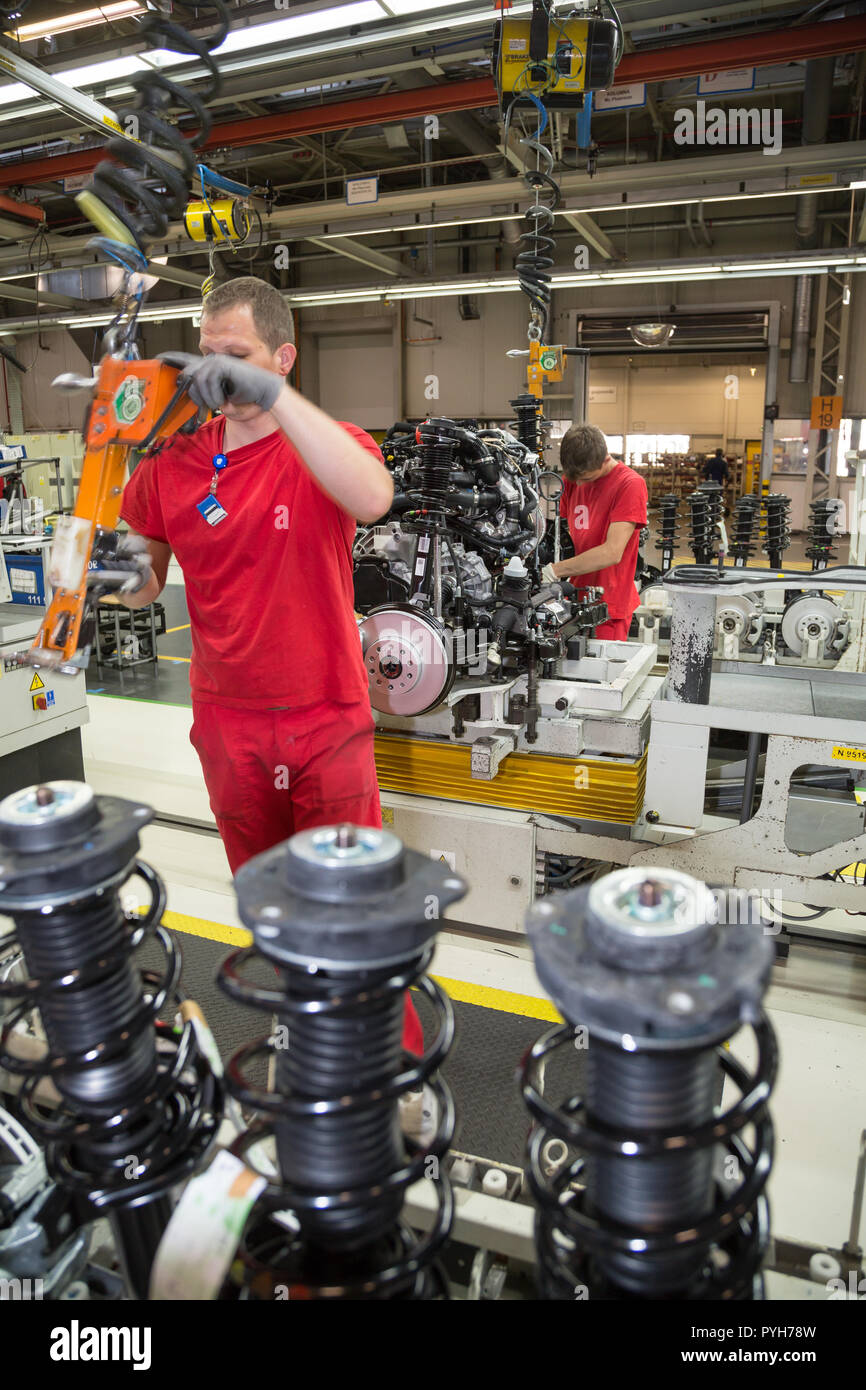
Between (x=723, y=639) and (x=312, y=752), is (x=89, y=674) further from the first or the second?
(x=312, y=752)

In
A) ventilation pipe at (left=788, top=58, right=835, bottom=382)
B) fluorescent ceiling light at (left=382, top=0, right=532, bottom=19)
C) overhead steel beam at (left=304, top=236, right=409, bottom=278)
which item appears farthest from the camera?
overhead steel beam at (left=304, top=236, right=409, bottom=278)

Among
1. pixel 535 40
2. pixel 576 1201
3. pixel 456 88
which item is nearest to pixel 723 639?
pixel 535 40

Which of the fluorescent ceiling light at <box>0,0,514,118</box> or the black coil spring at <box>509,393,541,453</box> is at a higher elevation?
the fluorescent ceiling light at <box>0,0,514,118</box>

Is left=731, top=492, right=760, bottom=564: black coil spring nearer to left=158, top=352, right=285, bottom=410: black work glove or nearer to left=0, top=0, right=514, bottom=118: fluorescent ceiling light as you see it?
left=0, top=0, right=514, bottom=118: fluorescent ceiling light

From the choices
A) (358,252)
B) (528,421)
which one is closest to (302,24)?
(528,421)

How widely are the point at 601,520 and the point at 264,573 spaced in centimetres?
318

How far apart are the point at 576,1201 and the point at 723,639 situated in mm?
5236

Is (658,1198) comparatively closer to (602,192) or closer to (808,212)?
(602,192)

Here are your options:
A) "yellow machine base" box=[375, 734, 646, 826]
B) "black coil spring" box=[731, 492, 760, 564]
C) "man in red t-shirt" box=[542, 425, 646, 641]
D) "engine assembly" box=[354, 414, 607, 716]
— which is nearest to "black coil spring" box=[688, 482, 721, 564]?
"black coil spring" box=[731, 492, 760, 564]

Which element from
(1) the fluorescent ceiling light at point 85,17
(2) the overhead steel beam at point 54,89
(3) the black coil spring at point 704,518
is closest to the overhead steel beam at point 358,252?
(1) the fluorescent ceiling light at point 85,17

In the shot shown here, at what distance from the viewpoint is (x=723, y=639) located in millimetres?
5820

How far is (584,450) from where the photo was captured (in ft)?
15.5

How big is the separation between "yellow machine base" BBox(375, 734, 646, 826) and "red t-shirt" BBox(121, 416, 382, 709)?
5.36 feet

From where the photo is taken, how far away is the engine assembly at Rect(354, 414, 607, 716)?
131 inches
